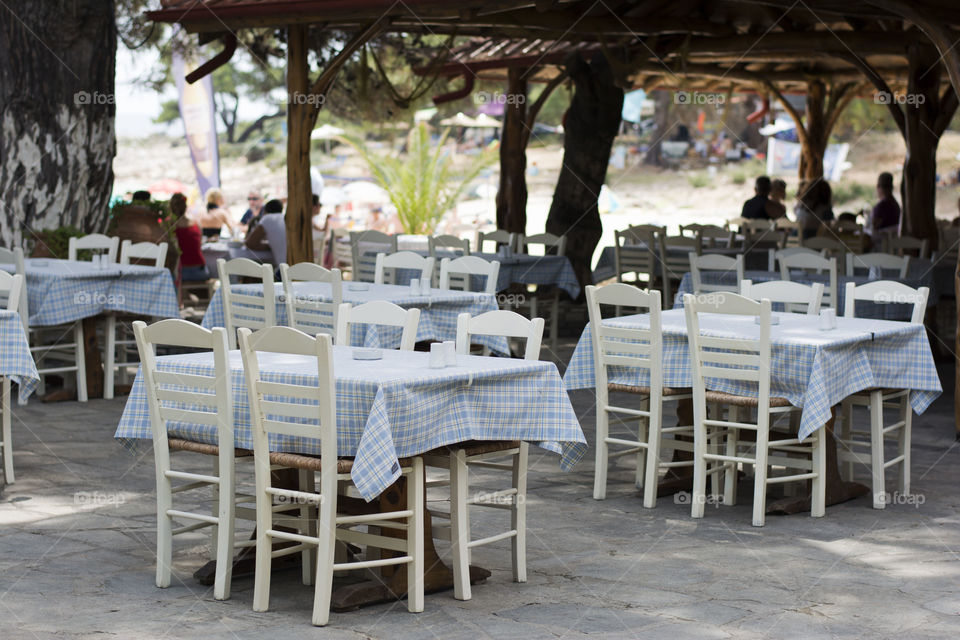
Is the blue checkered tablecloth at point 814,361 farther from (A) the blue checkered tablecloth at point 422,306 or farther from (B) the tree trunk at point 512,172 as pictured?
(B) the tree trunk at point 512,172

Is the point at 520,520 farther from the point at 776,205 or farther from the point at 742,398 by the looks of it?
the point at 776,205

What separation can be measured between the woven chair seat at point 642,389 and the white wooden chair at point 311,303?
177 cm

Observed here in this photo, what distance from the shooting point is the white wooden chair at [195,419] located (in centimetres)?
410

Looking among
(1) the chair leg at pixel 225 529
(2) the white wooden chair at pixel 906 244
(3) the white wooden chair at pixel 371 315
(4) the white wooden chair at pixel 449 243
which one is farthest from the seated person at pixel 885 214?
(1) the chair leg at pixel 225 529

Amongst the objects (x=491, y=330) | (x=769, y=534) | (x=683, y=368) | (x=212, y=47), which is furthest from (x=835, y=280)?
(x=212, y=47)

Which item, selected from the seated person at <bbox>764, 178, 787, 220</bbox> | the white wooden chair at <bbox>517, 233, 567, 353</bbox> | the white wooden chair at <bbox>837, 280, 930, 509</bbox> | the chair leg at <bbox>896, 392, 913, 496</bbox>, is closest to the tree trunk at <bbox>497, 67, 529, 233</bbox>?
the seated person at <bbox>764, 178, 787, 220</bbox>

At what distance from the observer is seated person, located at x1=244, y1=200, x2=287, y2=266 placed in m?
11.9

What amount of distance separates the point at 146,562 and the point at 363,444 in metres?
1.23

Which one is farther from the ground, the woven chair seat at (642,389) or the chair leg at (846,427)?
the woven chair seat at (642,389)

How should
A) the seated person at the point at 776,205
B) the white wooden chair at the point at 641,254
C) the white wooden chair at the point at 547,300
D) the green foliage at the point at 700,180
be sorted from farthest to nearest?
the green foliage at the point at 700,180
the seated person at the point at 776,205
the white wooden chair at the point at 641,254
the white wooden chair at the point at 547,300

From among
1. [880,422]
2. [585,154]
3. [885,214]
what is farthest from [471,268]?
[885,214]

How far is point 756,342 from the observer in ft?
17.8

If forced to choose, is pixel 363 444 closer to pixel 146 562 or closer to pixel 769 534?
pixel 146 562

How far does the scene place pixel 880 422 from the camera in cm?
579
